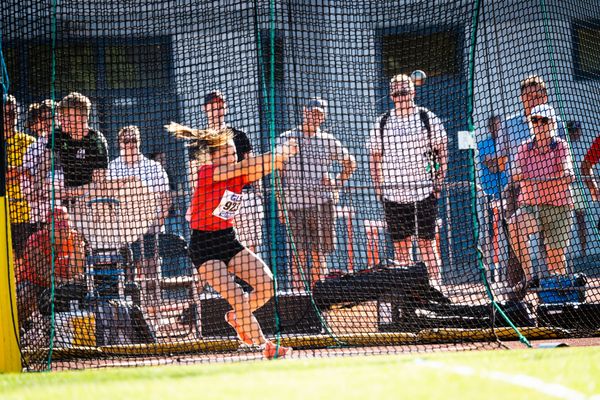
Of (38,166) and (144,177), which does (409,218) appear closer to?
(144,177)

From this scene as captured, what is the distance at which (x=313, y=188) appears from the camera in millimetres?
7879

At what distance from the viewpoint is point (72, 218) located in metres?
7.27

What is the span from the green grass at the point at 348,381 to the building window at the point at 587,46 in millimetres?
4028

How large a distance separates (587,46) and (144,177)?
427 centimetres

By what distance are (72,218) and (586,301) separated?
4.36 meters

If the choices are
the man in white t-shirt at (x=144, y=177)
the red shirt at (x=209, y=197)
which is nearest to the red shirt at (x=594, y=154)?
the red shirt at (x=209, y=197)

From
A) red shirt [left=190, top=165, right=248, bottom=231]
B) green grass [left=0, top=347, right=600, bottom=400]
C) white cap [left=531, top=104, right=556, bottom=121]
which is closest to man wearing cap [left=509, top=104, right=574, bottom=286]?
white cap [left=531, top=104, right=556, bottom=121]

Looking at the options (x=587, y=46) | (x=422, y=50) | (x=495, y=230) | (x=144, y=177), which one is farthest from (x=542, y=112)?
(x=144, y=177)

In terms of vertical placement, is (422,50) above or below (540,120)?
above

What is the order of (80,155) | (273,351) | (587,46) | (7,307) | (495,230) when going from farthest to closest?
(495,230) → (587,46) → (80,155) → (273,351) → (7,307)

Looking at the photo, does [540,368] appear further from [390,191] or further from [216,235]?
[390,191]

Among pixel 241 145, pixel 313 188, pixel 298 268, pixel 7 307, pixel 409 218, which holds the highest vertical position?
pixel 241 145

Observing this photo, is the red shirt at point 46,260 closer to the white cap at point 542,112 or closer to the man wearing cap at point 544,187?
the man wearing cap at point 544,187

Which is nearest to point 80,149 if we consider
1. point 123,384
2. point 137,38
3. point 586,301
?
point 137,38
